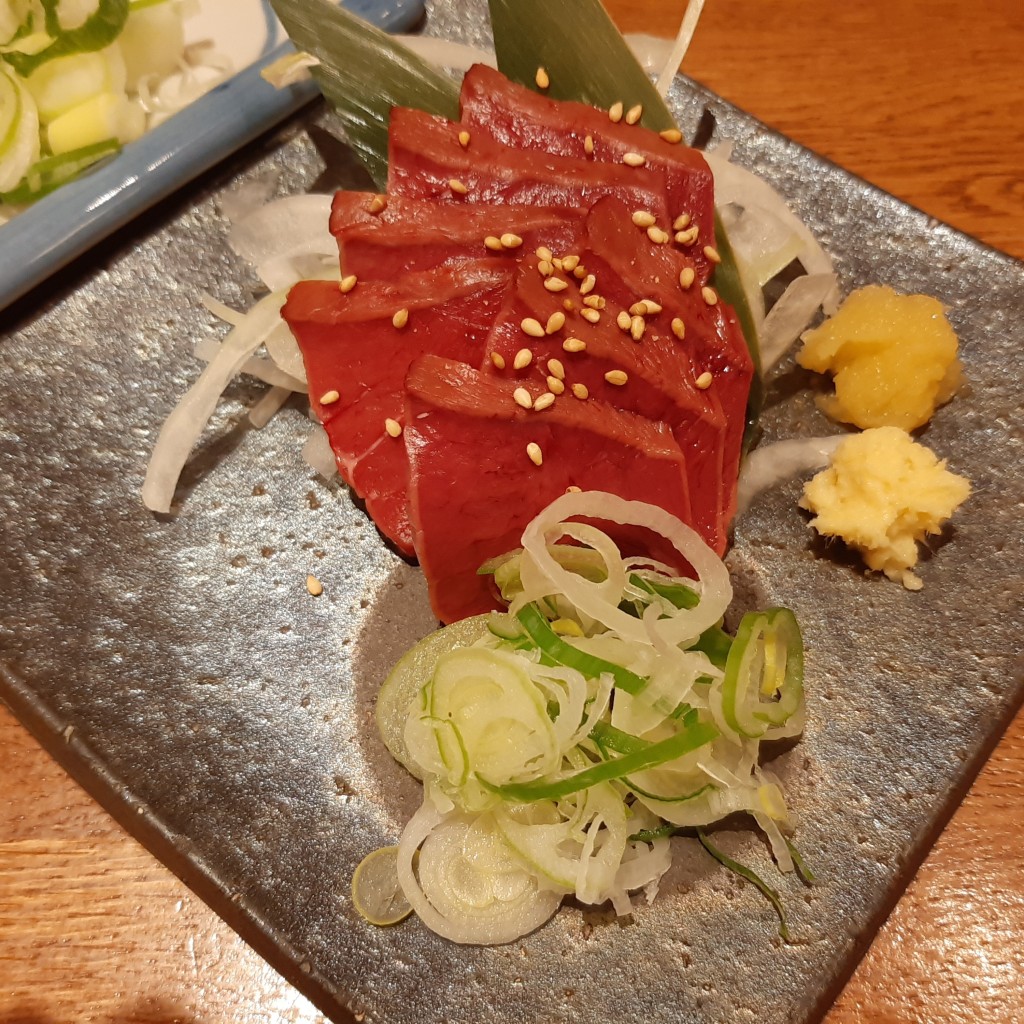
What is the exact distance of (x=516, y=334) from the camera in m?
1.98

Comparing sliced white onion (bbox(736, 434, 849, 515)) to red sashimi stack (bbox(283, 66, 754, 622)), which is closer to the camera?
red sashimi stack (bbox(283, 66, 754, 622))

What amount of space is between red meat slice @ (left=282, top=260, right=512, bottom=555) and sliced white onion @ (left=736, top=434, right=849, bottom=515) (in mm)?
917


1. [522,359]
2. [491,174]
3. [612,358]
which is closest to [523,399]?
[522,359]

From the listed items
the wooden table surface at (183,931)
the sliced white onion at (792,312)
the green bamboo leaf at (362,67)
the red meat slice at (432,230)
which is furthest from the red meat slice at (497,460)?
the wooden table surface at (183,931)

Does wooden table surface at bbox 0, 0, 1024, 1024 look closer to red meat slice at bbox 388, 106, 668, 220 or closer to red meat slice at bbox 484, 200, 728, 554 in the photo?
red meat slice at bbox 484, 200, 728, 554

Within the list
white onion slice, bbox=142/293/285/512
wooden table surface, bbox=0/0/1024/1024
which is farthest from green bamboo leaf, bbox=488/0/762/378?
wooden table surface, bbox=0/0/1024/1024

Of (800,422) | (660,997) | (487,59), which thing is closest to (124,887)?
(660,997)

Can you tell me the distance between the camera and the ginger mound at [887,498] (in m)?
2.17

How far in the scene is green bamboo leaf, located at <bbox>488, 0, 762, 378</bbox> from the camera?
236cm

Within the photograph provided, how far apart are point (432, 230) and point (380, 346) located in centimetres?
33

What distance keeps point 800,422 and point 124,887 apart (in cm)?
233

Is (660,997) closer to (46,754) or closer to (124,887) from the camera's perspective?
(124,887)

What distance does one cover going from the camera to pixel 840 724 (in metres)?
2.17

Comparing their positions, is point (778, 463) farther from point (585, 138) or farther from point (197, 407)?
point (197, 407)
